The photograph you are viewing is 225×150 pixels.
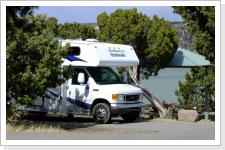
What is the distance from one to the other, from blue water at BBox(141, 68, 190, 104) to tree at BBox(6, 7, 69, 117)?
561 inches

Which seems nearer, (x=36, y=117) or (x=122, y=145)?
(x=122, y=145)

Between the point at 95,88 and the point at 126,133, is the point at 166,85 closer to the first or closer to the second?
the point at 95,88

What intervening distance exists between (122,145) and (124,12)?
12.7 metres

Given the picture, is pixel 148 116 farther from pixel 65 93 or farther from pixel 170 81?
pixel 170 81

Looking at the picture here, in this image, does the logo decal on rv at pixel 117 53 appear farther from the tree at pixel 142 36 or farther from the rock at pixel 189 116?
the tree at pixel 142 36

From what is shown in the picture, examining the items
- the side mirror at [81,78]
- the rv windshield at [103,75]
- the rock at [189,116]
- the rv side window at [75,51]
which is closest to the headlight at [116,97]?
the rv windshield at [103,75]

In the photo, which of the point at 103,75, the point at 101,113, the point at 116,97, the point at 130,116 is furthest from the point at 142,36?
the point at 101,113

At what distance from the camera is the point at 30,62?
619 inches

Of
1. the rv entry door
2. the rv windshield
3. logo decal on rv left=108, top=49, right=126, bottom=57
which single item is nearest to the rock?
the rv windshield

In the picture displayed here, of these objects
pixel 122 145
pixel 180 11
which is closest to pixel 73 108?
pixel 180 11

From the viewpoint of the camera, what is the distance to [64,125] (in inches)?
677

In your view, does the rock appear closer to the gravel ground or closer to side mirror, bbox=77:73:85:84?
the gravel ground

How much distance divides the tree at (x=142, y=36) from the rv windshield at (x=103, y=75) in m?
4.58

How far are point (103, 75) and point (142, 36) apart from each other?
613 cm
